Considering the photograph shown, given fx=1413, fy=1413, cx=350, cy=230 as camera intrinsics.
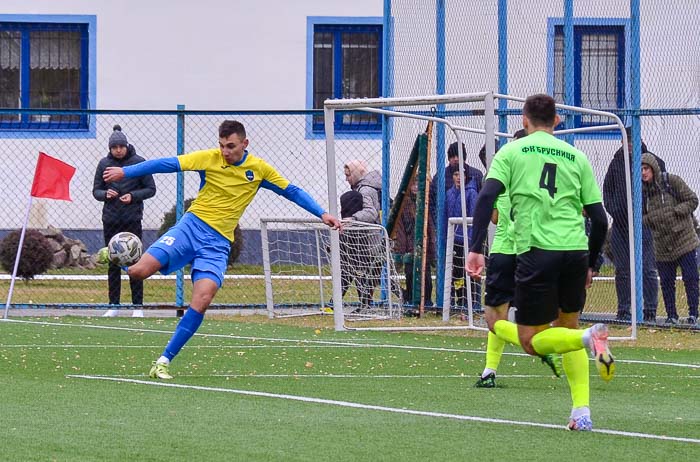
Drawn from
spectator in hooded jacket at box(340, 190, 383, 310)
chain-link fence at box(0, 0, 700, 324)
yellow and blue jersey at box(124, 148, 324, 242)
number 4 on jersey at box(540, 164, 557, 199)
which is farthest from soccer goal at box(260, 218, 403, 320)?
number 4 on jersey at box(540, 164, 557, 199)

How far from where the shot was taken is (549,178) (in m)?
7.83

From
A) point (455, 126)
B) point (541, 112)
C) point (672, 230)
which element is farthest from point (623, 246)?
point (541, 112)

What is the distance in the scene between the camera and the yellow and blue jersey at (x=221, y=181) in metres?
10.9

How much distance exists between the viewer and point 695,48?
15547mm

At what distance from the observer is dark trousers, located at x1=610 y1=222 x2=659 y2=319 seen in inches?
615

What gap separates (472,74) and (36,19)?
10.1 m

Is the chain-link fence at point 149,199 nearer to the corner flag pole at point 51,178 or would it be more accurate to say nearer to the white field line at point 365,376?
the corner flag pole at point 51,178

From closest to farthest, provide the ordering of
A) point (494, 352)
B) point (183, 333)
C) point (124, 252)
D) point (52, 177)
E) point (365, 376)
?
point (494, 352)
point (183, 333)
point (365, 376)
point (124, 252)
point (52, 177)

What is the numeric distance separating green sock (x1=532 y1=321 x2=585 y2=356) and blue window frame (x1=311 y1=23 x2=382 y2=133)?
1737 centimetres

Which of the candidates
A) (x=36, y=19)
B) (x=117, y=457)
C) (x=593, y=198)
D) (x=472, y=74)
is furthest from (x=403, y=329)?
(x=36, y=19)

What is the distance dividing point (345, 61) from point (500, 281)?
16.3 meters

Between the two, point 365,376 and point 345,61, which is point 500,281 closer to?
point 365,376

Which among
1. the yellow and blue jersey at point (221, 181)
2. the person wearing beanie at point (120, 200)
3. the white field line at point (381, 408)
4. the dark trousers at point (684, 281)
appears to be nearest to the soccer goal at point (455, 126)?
the dark trousers at point (684, 281)

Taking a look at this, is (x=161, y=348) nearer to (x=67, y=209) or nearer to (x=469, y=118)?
(x=469, y=118)
